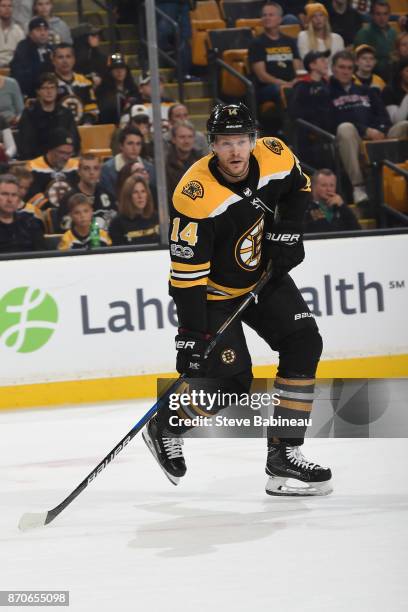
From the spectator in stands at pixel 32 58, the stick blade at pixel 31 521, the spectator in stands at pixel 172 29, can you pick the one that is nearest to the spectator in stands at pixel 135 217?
the spectator in stands at pixel 32 58

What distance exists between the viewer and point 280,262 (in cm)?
403

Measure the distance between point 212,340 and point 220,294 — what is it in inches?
7.2

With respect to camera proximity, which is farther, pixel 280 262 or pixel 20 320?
pixel 20 320

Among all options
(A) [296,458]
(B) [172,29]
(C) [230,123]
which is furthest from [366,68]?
(A) [296,458]

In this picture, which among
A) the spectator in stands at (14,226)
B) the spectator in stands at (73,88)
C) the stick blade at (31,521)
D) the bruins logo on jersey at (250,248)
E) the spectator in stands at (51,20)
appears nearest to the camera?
the stick blade at (31,521)

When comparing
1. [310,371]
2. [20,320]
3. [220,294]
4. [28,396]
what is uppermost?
[220,294]

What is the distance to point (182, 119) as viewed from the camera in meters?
7.08

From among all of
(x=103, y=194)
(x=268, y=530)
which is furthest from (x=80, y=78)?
(x=268, y=530)

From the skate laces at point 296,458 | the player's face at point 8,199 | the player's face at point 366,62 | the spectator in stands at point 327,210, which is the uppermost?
the player's face at point 366,62

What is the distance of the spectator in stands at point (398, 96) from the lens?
7805 mm

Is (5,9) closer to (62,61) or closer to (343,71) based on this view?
(62,61)

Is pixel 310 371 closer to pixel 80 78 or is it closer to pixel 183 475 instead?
pixel 183 475

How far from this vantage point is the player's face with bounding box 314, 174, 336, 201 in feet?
22.6

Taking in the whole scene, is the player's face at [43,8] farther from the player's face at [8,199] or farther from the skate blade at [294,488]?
the skate blade at [294,488]
